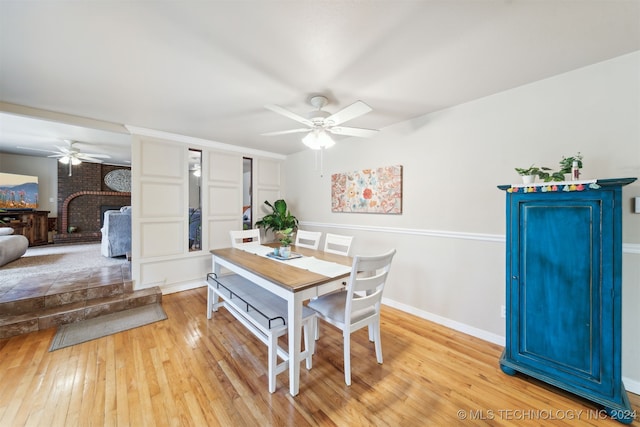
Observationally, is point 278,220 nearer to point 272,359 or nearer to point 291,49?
point 272,359

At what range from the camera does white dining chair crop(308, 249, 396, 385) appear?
5.54ft

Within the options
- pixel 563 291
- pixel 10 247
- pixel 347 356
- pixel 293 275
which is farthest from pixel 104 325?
pixel 563 291

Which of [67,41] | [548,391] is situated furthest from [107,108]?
[548,391]

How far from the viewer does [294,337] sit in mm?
1591

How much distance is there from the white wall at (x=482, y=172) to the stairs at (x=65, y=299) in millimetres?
3096

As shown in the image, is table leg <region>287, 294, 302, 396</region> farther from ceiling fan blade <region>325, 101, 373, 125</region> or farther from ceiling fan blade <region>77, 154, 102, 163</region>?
ceiling fan blade <region>77, 154, 102, 163</region>

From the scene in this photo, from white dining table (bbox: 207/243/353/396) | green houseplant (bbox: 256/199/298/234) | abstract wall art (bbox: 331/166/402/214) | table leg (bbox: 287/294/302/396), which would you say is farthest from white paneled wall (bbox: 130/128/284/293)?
table leg (bbox: 287/294/302/396)

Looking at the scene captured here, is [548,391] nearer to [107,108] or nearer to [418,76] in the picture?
[418,76]

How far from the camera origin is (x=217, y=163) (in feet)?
12.8

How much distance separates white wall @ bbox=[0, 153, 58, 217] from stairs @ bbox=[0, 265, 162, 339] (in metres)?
4.25

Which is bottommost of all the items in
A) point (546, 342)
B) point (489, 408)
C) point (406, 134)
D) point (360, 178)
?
point (489, 408)

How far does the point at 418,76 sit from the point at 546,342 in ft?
7.12

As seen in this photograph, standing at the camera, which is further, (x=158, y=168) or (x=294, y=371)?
(x=158, y=168)

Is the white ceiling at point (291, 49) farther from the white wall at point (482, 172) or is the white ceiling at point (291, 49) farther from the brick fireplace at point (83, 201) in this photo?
the brick fireplace at point (83, 201)
